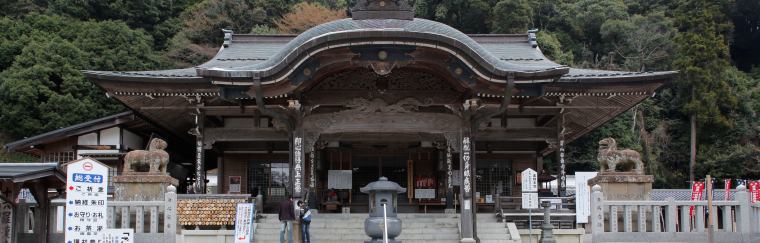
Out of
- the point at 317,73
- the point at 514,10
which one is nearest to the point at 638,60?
the point at 514,10

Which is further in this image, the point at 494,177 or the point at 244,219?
the point at 494,177

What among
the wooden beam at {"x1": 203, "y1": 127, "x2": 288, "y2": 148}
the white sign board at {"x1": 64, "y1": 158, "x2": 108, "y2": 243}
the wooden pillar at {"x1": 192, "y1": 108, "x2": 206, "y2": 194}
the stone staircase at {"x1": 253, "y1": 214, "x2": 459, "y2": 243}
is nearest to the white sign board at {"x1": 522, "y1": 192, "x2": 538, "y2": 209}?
the stone staircase at {"x1": 253, "y1": 214, "x2": 459, "y2": 243}

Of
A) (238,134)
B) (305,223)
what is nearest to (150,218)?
(305,223)

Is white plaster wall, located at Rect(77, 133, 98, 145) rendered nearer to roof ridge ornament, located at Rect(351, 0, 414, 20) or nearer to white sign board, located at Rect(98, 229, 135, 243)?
roof ridge ornament, located at Rect(351, 0, 414, 20)

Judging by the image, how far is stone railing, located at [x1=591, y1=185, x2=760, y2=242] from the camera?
1405 cm

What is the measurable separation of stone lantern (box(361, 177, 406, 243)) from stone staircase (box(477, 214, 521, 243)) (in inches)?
123

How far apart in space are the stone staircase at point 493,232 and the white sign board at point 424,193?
16.6ft

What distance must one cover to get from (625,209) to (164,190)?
28.5 feet

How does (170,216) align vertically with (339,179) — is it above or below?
below

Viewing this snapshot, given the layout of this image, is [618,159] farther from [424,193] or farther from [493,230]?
[424,193]

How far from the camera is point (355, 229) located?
15562mm

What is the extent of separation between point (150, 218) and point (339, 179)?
26.5ft

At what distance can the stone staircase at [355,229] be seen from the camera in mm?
15117

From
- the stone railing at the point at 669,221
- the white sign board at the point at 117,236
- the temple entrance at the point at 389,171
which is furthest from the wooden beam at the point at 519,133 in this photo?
the white sign board at the point at 117,236
